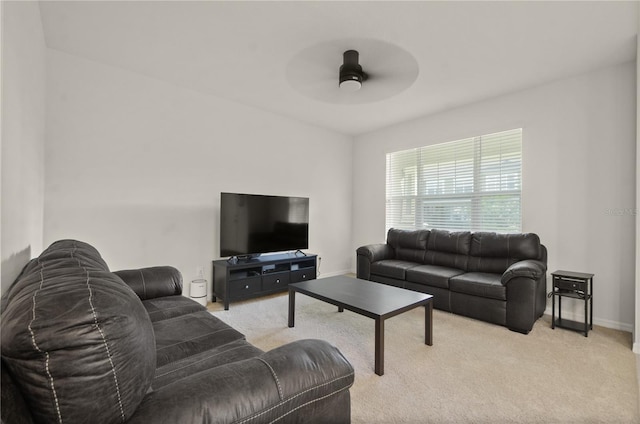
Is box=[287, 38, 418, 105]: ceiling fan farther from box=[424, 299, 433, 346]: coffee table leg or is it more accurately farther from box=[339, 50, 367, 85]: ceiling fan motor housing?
box=[424, 299, 433, 346]: coffee table leg

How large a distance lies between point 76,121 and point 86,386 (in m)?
3.22

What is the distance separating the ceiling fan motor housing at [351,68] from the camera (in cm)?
241

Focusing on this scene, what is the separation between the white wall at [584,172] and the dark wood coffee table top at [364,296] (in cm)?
198

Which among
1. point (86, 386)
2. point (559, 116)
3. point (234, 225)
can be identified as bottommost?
point (86, 386)

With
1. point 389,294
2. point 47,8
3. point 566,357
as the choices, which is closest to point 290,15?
point 47,8

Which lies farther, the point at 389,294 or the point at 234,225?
the point at 234,225

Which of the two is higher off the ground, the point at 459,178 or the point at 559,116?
the point at 559,116

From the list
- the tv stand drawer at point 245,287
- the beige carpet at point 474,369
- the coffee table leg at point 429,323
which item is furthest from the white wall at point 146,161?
the coffee table leg at point 429,323

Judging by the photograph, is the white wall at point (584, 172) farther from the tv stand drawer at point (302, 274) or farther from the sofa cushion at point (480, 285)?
the tv stand drawer at point (302, 274)

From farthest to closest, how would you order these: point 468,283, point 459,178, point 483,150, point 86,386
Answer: point 459,178 < point 483,150 < point 468,283 < point 86,386

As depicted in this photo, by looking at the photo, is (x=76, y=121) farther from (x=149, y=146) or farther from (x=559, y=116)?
(x=559, y=116)

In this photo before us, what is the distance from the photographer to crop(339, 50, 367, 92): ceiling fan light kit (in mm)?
2412

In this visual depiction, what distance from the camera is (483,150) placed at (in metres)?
4.09

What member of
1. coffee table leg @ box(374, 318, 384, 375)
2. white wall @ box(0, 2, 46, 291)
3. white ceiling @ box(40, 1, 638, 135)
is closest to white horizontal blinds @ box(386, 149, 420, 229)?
white ceiling @ box(40, 1, 638, 135)
